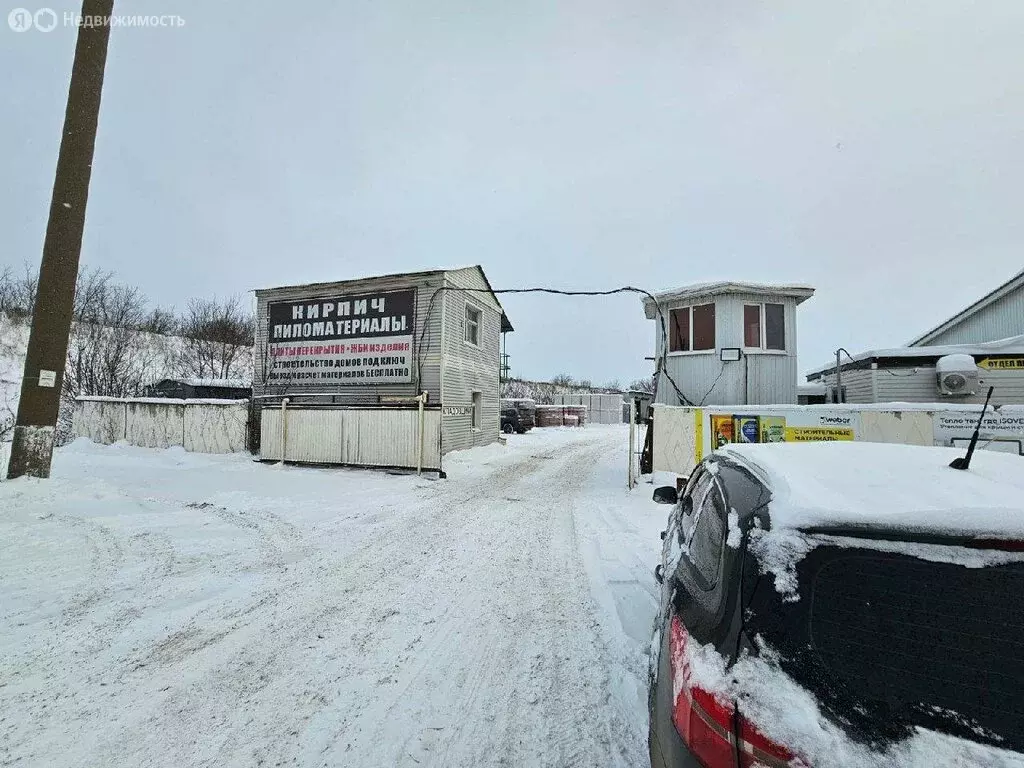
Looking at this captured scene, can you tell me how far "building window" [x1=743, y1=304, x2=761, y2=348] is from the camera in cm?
1066

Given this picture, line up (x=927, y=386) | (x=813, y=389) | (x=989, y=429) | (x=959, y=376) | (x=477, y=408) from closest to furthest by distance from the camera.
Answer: (x=989, y=429)
(x=959, y=376)
(x=927, y=386)
(x=813, y=389)
(x=477, y=408)

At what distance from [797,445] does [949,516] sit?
0.96 m

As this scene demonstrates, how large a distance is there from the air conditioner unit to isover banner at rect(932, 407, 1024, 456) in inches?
92.8

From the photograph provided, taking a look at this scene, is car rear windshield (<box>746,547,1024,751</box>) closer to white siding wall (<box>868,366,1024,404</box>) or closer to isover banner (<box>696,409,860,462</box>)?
isover banner (<box>696,409,860,462</box>)

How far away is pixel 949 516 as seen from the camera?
1.34 meters

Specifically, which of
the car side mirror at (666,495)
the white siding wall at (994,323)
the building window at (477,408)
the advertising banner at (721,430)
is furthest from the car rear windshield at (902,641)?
the white siding wall at (994,323)

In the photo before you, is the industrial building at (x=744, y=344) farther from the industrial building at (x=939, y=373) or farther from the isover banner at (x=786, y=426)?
the isover banner at (x=786, y=426)

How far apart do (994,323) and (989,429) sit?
12013mm

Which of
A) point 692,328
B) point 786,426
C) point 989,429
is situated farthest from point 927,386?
point 692,328

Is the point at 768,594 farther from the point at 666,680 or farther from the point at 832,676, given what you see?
the point at 666,680

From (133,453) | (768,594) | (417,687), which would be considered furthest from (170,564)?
(133,453)

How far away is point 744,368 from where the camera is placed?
34.7ft

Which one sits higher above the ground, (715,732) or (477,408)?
(477,408)

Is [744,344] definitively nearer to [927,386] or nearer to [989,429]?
[927,386]
